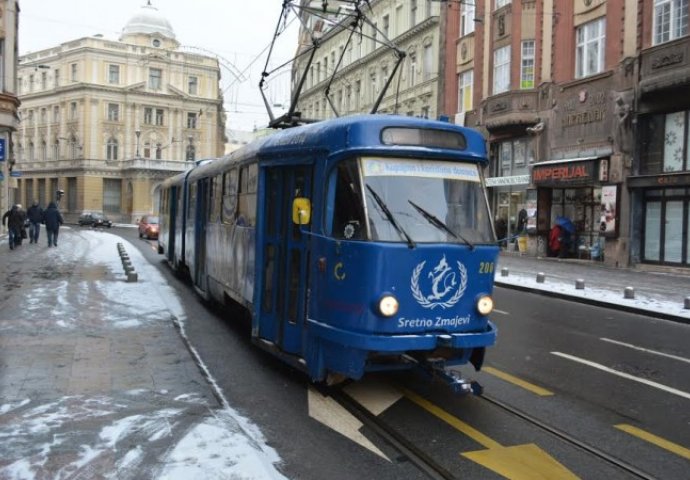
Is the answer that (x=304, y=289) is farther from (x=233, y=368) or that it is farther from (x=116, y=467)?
(x=116, y=467)

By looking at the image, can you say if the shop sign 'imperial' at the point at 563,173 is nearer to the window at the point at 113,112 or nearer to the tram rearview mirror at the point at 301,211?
the tram rearview mirror at the point at 301,211

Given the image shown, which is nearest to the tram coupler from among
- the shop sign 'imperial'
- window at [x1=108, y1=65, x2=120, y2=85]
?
the shop sign 'imperial'

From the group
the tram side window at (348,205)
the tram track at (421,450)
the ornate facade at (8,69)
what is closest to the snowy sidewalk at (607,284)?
the tram track at (421,450)

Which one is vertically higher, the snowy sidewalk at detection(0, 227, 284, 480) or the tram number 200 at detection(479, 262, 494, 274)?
the tram number 200 at detection(479, 262, 494, 274)

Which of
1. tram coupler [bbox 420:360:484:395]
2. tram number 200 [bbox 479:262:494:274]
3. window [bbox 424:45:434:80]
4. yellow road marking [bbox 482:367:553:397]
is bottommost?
yellow road marking [bbox 482:367:553:397]

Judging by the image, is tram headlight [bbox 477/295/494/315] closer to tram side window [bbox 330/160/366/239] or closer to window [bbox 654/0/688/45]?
tram side window [bbox 330/160/366/239]

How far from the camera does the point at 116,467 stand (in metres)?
4.62

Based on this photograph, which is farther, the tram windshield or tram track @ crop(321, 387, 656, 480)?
the tram windshield

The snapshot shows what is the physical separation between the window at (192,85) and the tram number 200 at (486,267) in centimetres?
8408

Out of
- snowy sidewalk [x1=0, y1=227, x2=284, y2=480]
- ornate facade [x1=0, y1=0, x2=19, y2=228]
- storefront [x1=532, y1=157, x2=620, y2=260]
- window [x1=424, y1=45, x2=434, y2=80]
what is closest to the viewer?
snowy sidewalk [x1=0, y1=227, x2=284, y2=480]

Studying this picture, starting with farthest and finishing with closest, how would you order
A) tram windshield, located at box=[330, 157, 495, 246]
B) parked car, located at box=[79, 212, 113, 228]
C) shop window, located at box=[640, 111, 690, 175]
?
1. parked car, located at box=[79, 212, 113, 228]
2. shop window, located at box=[640, 111, 690, 175]
3. tram windshield, located at box=[330, 157, 495, 246]

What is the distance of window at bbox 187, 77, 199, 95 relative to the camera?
85750mm

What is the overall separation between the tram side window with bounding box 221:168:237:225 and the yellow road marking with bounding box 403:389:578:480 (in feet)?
16.8

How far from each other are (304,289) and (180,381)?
161 centimetres
